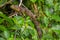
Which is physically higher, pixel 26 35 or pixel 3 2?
pixel 3 2

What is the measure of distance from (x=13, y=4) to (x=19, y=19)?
0.61ft

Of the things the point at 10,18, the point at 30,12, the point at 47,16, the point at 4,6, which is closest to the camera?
the point at 10,18

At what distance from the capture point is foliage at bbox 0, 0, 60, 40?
151cm

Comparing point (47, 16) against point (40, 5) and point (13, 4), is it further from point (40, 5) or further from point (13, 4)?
point (13, 4)

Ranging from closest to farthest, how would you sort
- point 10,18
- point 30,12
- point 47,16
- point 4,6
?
point 10,18
point 4,6
point 30,12
point 47,16

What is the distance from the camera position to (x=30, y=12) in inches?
69.6

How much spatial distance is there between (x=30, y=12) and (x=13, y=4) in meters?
0.19

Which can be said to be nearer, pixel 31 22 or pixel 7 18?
pixel 7 18

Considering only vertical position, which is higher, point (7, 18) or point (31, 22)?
point (7, 18)

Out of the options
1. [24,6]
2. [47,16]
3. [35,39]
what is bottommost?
[35,39]

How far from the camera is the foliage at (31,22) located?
1.51 meters

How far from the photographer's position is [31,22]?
171 centimetres

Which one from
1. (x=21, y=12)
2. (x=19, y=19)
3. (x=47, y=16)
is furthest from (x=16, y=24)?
(x=47, y=16)

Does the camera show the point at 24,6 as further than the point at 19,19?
Yes
